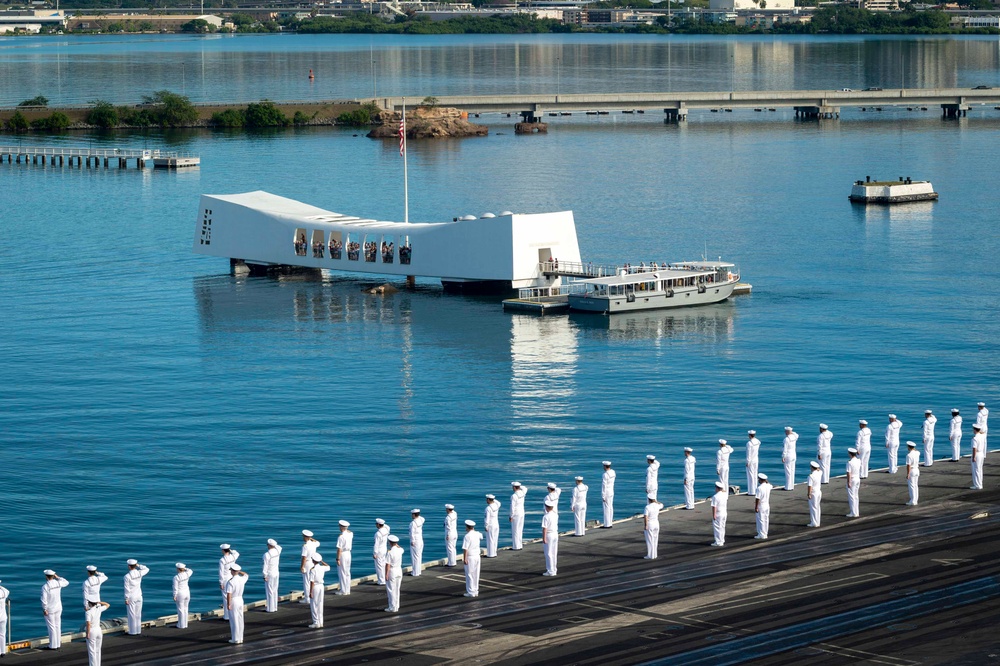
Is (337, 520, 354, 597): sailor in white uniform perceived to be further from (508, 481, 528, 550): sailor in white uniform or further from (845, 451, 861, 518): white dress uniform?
(845, 451, 861, 518): white dress uniform

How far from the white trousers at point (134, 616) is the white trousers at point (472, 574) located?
7494 mm

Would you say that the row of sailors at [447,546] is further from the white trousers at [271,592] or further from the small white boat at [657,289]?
the small white boat at [657,289]

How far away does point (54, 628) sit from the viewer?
34.5 m

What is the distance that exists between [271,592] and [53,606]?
4909 millimetres

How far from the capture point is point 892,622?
3491 cm

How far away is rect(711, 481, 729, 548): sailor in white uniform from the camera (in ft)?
131

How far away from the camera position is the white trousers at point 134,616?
35031mm

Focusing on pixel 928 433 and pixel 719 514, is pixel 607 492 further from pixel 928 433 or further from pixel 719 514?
pixel 928 433

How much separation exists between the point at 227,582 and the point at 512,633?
20.8 ft

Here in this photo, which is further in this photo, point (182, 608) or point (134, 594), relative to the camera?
point (182, 608)

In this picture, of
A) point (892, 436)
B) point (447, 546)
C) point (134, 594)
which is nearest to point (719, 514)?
point (447, 546)

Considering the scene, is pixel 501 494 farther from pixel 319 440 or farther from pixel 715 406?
pixel 715 406

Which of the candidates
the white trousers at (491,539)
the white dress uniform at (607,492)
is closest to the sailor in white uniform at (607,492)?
the white dress uniform at (607,492)

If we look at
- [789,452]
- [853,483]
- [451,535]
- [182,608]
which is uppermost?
[789,452]
